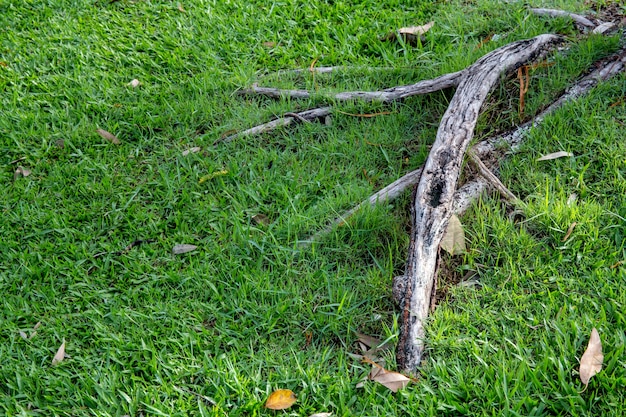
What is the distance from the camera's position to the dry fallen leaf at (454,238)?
9.93 feet

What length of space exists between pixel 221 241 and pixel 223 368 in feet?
2.81

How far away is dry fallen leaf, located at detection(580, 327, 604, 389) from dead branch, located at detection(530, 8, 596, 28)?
2.58 meters

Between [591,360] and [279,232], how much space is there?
1.62 m

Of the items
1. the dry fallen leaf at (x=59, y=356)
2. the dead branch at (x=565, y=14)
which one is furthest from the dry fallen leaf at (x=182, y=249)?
the dead branch at (x=565, y=14)

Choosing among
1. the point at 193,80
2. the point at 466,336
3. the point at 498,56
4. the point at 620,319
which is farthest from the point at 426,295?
the point at 193,80

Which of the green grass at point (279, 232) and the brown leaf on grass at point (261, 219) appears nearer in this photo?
the green grass at point (279, 232)

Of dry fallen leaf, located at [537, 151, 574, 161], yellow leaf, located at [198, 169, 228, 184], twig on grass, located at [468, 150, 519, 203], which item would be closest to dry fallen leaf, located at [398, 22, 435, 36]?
twig on grass, located at [468, 150, 519, 203]

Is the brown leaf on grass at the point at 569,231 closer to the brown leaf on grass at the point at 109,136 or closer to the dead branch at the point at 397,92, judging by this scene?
the dead branch at the point at 397,92

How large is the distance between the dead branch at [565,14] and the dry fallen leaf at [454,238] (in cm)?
209

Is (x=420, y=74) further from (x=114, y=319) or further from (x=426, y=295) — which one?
(x=114, y=319)

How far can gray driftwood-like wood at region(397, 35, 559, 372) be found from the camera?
2.75 metres

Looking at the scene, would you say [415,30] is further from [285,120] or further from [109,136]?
[109,136]

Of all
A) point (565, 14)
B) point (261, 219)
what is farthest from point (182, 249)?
point (565, 14)

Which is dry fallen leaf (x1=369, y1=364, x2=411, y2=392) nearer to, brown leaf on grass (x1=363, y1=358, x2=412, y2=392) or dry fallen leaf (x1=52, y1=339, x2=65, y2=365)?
brown leaf on grass (x1=363, y1=358, x2=412, y2=392)
